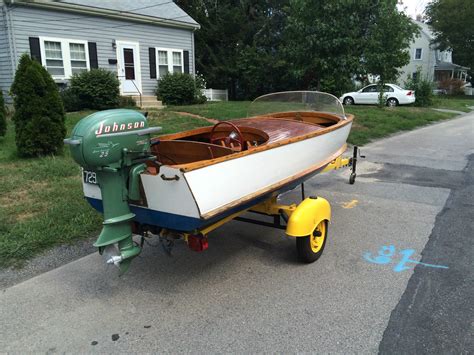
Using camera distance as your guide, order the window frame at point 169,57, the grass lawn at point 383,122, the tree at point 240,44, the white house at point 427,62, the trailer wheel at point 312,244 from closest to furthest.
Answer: the trailer wheel at point 312,244, the grass lawn at point 383,122, the window frame at point 169,57, the tree at point 240,44, the white house at point 427,62

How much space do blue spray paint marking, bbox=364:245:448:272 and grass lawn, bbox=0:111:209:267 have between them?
10.1 feet

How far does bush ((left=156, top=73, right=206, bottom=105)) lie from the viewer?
693 inches

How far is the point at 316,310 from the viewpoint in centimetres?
322

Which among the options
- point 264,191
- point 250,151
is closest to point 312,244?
point 264,191

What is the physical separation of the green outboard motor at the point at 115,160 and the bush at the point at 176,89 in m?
14.9

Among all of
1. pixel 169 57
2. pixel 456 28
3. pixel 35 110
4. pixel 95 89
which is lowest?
pixel 35 110

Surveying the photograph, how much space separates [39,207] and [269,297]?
11.2 ft

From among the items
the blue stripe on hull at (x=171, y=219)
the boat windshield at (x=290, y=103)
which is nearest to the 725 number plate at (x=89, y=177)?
the blue stripe on hull at (x=171, y=219)

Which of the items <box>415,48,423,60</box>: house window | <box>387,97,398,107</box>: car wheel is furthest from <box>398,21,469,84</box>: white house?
<box>387,97,398,107</box>: car wheel

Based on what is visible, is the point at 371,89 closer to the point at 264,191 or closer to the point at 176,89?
the point at 176,89

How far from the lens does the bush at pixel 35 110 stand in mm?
7156

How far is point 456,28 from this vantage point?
39.4 metres

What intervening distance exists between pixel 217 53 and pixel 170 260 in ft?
76.4

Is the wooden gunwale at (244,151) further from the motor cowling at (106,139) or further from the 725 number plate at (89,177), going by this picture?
the 725 number plate at (89,177)
